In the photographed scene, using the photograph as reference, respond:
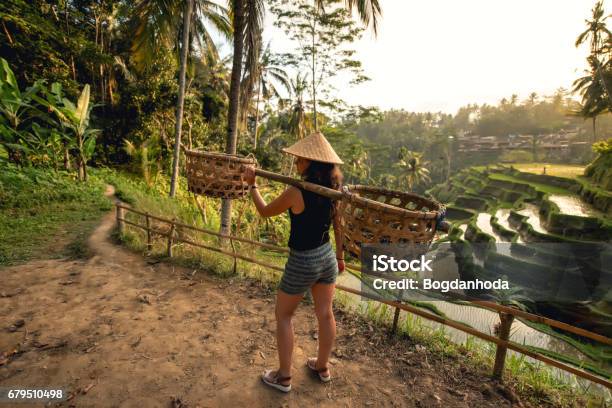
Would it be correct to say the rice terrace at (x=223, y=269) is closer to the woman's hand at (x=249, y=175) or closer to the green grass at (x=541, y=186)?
the woman's hand at (x=249, y=175)

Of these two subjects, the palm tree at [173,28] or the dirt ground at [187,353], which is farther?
the palm tree at [173,28]

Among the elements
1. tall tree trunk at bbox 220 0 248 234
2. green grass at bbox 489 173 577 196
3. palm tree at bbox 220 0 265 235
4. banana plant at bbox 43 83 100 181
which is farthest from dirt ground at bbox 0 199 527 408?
green grass at bbox 489 173 577 196

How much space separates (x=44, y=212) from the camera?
6.31 m

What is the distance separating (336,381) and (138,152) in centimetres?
1057

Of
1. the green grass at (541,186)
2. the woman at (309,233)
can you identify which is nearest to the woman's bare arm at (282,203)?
the woman at (309,233)

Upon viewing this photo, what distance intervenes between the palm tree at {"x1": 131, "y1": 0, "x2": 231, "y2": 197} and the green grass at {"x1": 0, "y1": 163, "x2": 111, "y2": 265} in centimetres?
234

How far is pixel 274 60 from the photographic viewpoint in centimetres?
1606

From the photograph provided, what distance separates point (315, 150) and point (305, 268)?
0.70 metres

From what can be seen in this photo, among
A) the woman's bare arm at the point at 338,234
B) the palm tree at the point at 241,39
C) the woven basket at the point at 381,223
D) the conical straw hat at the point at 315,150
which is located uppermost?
the palm tree at the point at 241,39

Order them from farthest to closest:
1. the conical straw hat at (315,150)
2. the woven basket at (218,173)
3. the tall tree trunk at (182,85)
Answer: the tall tree trunk at (182,85), the woven basket at (218,173), the conical straw hat at (315,150)

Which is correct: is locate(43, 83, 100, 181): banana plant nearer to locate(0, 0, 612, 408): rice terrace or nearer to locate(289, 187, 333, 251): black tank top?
locate(0, 0, 612, 408): rice terrace

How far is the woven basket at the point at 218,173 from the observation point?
2394 mm

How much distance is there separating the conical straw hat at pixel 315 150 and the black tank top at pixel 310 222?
211 millimetres

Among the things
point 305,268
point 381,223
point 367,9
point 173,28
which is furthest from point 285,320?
point 173,28
